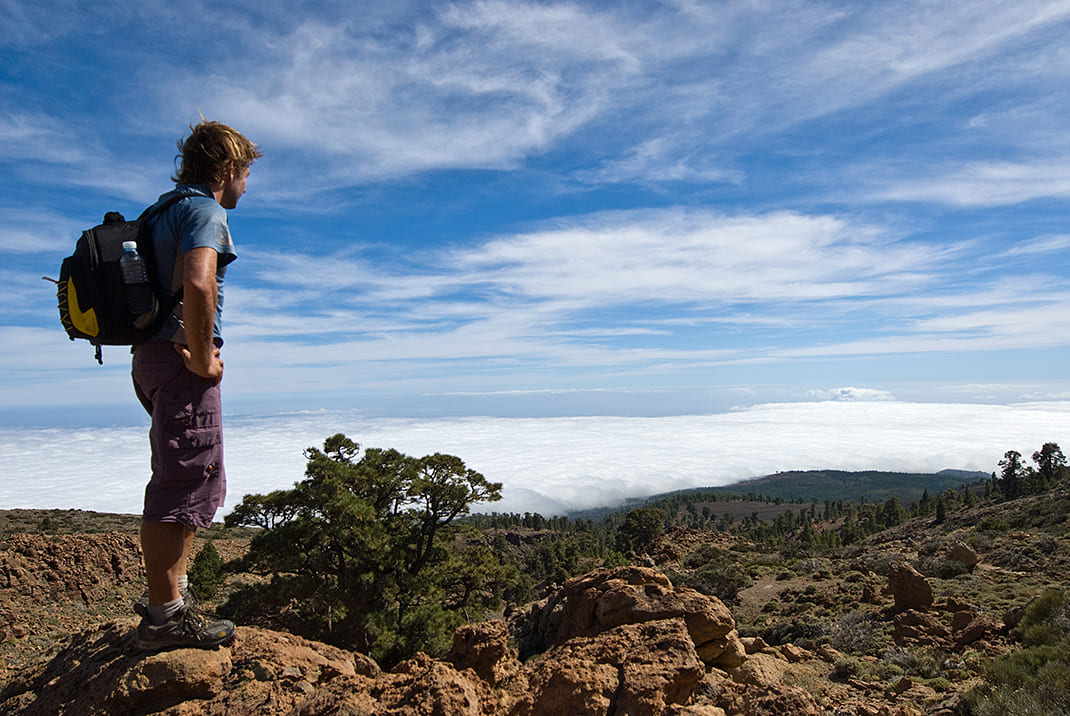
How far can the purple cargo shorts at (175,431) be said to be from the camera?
10.5 ft

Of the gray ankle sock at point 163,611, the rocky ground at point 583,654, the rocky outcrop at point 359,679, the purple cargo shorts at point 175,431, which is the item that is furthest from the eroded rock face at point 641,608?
the purple cargo shorts at point 175,431

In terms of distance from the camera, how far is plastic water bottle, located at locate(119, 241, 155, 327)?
3.02 meters

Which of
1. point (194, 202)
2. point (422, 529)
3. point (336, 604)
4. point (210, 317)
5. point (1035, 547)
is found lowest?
point (1035, 547)

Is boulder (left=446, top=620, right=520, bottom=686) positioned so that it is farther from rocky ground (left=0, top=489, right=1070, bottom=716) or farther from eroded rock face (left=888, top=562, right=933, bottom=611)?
eroded rock face (left=888, top=562, right=933, bottom=611)

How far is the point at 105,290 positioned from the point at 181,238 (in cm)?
47

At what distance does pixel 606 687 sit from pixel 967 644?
516 inches

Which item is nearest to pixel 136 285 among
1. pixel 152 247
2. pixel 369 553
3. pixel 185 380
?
pixel 152 247

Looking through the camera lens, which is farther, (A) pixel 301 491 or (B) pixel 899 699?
(A) pixel 301 491

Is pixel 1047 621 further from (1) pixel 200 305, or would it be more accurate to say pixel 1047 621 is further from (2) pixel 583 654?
(1) pixel 200 305

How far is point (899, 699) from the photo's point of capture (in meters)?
9.01

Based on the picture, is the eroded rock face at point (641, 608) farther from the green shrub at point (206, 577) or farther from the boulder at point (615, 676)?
the green shrub at point (206, 577)

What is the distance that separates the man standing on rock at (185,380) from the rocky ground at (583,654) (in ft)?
2.11

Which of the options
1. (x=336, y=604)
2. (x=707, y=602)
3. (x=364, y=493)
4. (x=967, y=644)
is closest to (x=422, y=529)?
(x=364, y=493)

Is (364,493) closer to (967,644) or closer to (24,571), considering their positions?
(24,571)
